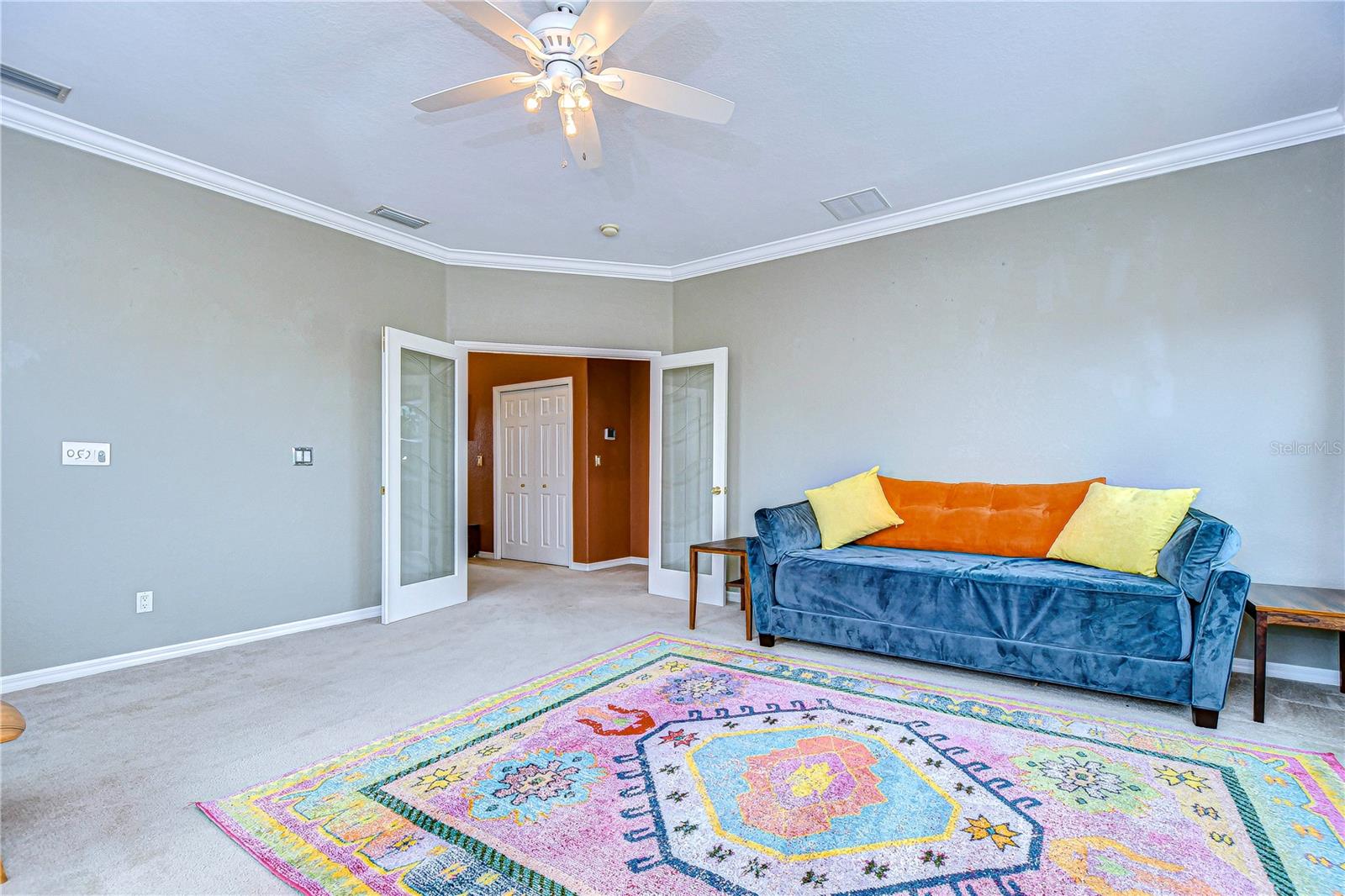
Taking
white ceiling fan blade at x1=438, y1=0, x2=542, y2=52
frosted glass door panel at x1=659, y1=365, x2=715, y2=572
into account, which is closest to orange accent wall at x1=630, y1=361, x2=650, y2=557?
frosted glass door panel at x1=659, y1=365, x2=715, y2=572

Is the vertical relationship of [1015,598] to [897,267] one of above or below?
below

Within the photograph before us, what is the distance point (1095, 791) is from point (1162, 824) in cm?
21

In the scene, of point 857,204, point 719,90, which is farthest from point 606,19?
point 857,204

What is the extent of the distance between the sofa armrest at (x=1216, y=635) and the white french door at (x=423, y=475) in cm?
446

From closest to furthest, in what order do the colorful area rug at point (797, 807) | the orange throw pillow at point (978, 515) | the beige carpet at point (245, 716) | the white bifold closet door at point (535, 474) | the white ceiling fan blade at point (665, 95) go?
1. the colorful area rug at point (797, 807)
2. the beige carpet at point (245, 716)
3. the white ceiling fan blade at point (665, 95)
4. the orange throw pillow at point (978, 515)
5. the white bifold closet door at point (535, 474)

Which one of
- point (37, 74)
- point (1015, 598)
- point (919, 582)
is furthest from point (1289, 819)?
point (37, 74)

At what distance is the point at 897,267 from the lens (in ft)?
14.7

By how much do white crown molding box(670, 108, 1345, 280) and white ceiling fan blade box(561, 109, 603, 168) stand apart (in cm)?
231

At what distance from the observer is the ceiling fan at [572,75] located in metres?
2.18

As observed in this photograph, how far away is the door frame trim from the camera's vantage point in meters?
6.95

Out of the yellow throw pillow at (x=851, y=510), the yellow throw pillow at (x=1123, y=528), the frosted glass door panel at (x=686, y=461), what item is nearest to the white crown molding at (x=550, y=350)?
the frosted glass door panel at (x=686, y=461)

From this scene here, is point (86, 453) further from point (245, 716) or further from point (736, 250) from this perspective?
point (736, 250)

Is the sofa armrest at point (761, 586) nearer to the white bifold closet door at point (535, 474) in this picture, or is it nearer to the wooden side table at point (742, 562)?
the wooden side table at point (742, 562)

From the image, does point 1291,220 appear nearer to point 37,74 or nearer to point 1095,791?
point 1095,791
